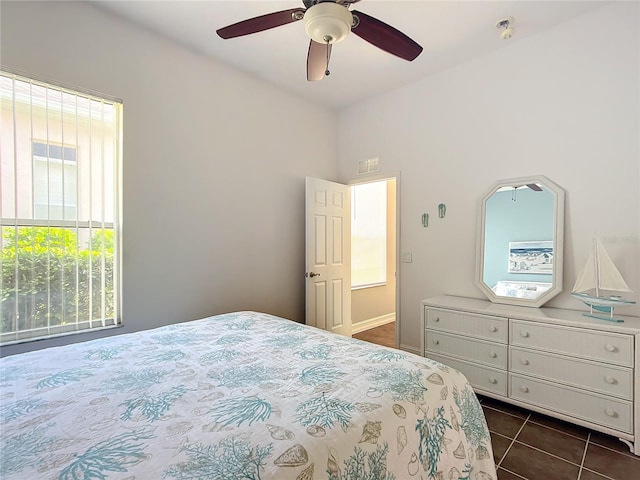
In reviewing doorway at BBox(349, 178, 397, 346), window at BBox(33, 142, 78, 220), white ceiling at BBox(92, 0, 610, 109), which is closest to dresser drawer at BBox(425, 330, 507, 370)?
doorway at BBox(349, 178, 397, 346)

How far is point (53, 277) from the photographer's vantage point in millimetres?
2076

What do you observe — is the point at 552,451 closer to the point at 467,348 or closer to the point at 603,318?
the point at 467,348

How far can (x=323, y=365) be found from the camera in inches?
54.1

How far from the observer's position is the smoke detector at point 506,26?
7.81ft

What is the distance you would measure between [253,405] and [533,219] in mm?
2596

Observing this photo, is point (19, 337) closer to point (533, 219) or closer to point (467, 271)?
point (467, 271)

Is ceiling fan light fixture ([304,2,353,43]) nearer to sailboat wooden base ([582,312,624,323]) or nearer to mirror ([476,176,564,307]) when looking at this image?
mirror ([476,176,564,307])

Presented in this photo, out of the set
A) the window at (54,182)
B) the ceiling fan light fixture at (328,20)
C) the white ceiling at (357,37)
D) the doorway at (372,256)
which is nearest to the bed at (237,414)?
the window at (54,182)

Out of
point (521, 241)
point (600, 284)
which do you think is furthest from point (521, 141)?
point (600, 284)

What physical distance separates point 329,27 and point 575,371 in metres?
2.54

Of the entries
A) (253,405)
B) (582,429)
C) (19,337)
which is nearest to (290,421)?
(253,405)

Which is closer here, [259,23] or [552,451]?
[259,23]

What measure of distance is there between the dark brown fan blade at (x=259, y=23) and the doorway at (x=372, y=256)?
2909 mm

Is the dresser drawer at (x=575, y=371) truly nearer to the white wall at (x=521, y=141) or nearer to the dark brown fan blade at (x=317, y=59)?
the white wall at (x=521, y=141)
